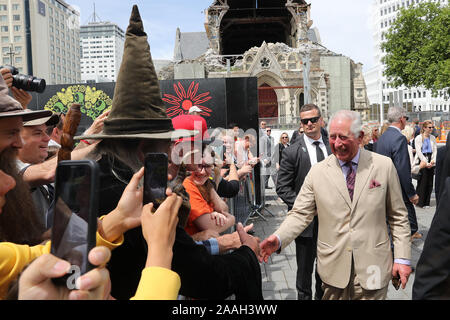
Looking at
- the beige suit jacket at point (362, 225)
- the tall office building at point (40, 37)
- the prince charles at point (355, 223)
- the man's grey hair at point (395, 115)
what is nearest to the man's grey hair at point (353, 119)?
the prince charles at point (355, 223)

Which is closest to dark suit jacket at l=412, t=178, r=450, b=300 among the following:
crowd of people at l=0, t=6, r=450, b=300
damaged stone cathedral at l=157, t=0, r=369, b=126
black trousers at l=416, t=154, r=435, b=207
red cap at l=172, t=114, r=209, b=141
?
crowd of people at l=0, t=6, r=450, b=300

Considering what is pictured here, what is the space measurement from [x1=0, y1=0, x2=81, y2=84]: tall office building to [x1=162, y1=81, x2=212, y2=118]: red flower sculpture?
293 feet

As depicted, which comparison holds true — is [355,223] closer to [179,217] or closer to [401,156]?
[179,217]

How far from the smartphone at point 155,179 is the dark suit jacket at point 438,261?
117 cm

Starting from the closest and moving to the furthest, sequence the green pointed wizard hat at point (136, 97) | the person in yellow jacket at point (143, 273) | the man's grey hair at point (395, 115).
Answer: the person in yellow jacket at point (143, 273), the green pointed wizard hat at point (136, 97), the man's grey hair at point (395, 115)

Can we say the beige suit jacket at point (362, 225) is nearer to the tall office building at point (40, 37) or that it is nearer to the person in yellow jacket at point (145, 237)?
the person in yellow jacket at point (145, 237)

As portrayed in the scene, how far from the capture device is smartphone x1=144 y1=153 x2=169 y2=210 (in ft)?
4.67

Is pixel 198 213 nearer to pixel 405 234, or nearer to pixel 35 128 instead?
pixel 35 128

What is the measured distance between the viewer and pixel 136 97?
186cm

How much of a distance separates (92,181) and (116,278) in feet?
2.17

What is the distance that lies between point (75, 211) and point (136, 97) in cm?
89

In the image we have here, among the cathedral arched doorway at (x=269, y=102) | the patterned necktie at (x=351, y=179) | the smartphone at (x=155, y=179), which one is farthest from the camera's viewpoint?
the cathedral arched doorway at (x=269, y=102)

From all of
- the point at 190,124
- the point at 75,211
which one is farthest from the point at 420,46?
the point at 75,211

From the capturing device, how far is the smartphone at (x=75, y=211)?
3.48 ft
